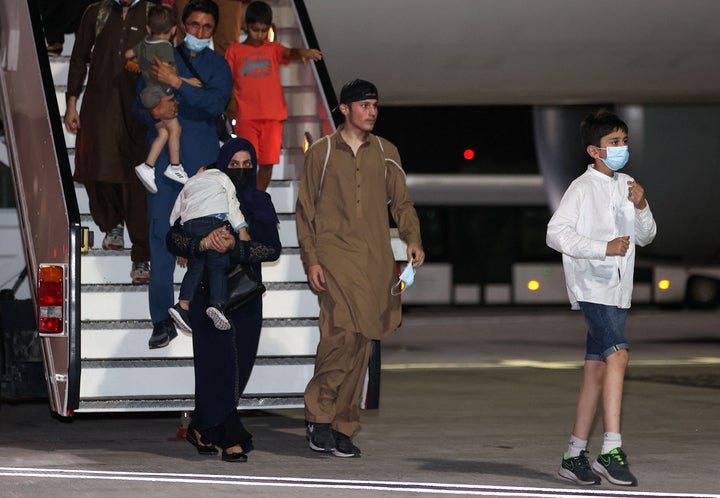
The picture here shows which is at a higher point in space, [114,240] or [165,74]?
[165,74]

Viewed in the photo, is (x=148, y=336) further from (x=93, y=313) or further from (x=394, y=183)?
(x=394, y=183)

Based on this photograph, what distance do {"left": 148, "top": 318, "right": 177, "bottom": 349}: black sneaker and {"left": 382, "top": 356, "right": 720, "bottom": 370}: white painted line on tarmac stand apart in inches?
243

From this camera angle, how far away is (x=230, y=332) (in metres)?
8.23

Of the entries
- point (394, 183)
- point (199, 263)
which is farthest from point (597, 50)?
point (199, 263)

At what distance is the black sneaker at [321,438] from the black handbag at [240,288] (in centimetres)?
79

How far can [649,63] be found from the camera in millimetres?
13828

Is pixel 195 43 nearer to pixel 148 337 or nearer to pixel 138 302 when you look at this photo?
pixel 138 302

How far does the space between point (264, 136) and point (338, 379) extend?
2.08 m

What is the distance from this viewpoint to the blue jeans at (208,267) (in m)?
8.05

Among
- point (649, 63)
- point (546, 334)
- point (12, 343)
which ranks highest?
point (649, 63)

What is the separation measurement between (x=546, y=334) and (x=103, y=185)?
39.2 feet

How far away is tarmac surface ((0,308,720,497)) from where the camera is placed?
24.1 feet

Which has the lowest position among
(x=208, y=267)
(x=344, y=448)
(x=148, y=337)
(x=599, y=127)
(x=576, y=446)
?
(x=344, y=448)

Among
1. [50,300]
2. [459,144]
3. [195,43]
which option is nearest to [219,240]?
[50,300]
